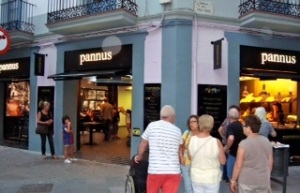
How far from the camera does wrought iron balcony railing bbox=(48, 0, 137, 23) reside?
1113 centimetres

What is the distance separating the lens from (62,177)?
9.70 m

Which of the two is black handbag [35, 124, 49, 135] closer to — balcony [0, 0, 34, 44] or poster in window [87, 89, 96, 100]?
balcony [0, 0, 34, 44]

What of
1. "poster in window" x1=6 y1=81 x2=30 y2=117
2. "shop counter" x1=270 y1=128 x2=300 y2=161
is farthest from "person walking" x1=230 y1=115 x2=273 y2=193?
"poster in window" x1=6 y1=81 x2=30 y2=117

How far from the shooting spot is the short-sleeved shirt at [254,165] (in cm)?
492

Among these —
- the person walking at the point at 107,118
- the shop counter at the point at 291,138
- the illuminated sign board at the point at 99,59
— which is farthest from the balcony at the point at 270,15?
the person walking at the point at 107,118

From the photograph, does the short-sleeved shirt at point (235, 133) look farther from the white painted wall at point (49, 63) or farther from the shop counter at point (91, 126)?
the shop counter at point (91, 126)

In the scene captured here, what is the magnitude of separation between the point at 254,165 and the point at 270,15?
677cm

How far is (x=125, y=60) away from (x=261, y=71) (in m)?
3.89

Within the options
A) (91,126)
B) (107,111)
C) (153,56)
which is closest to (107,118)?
(107,111)

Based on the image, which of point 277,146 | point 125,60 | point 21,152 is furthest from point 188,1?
point 21,152

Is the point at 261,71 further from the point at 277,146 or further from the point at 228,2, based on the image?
the point at 277,146

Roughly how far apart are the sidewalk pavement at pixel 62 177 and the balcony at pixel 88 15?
3983mm

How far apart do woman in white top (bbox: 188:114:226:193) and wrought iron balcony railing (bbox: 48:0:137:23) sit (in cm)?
658

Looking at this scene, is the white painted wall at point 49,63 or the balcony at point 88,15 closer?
the balcony at point 88,15
